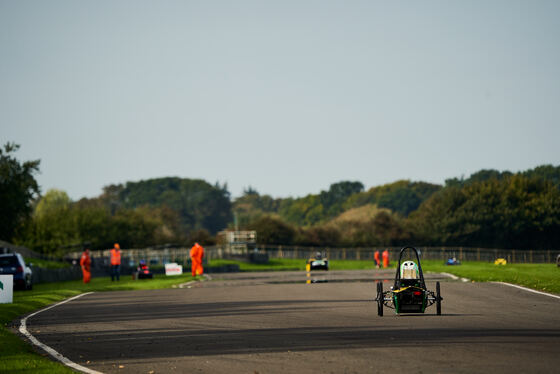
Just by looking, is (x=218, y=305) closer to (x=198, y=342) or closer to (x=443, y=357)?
(x=198, y=342)

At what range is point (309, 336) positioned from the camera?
13562 millimetres

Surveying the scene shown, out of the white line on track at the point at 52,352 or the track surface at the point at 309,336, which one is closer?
the track surface at the point at 309,336

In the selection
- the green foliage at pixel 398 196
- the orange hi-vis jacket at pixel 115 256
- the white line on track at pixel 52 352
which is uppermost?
the green foliage at pixel 398 196

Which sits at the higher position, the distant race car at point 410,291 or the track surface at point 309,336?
the distant race car at point 410,291

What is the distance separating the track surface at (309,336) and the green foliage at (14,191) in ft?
189

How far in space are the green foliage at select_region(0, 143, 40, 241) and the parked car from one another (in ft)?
142

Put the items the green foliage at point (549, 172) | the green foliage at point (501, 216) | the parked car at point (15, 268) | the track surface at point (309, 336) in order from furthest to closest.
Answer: the green foliage at point (549, 172) → the green foliage at point (501, 216) → the parked car at point (15, 268) → the track surface at point (309, 336)

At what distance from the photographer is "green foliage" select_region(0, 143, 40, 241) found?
76625 millimetres

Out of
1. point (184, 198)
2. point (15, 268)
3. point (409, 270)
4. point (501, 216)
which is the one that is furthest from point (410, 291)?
point (184, 198)

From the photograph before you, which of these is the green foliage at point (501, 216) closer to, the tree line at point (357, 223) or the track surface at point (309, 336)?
the tree line at point (357, 223)

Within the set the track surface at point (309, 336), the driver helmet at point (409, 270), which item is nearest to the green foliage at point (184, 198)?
the track surface at point (309, 336)

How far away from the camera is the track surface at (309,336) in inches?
413

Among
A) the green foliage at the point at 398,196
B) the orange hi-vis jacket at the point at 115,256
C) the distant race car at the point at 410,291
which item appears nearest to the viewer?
the distant race car at the point at 410,291

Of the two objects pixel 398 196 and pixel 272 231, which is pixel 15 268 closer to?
pixel 272 231
